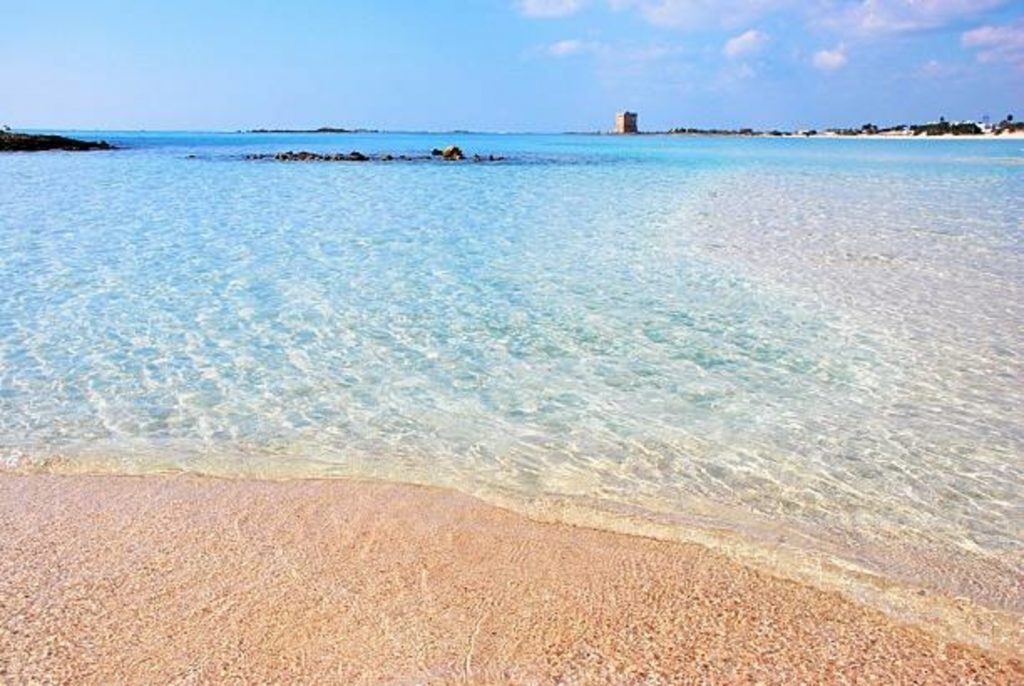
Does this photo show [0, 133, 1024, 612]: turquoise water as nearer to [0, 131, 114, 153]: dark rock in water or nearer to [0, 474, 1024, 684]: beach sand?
[0, 474, 1024, 684]: beach sand

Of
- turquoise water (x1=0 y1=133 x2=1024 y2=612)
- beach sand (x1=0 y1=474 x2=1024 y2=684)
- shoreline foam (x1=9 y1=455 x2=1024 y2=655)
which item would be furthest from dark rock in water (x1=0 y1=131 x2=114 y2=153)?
beach sand (x1=0 y1=474 x2=1024 y2=684)

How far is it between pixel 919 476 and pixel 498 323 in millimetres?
4419

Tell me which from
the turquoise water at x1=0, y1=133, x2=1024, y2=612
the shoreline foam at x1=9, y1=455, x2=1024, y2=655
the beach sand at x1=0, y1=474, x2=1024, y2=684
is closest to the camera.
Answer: the beach sand at x1=0, y1=474, x2=1024, y2=684

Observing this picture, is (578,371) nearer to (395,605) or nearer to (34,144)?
(395,605)

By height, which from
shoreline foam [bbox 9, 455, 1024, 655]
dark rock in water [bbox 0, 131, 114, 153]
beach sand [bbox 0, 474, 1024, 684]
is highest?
dark rock in water [bbox 0, 131, 114, 153]

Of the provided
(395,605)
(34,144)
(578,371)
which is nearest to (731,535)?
(395,605)

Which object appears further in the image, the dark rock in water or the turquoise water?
the dark rock in water

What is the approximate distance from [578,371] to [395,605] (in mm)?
3634

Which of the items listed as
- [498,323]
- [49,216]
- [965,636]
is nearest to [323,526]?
[965,636]

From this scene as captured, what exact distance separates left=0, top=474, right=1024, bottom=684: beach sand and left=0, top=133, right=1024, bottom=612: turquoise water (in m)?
0.54

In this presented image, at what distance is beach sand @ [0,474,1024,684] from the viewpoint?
2.85m

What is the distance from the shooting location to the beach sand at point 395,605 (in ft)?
9.36

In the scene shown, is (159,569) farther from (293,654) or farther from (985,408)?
(985,408)

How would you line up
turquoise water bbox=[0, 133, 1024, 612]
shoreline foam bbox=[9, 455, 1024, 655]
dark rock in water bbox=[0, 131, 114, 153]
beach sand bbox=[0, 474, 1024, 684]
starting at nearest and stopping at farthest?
beach sand bbox=[0, 474, 1024, 684] → shoreline foam bbox=[9, 455, 1024, 655] → turquoise water bbox=[0, 133, 1024, 612] → dark rock in water bbox=[0, 131, 114, 153]
